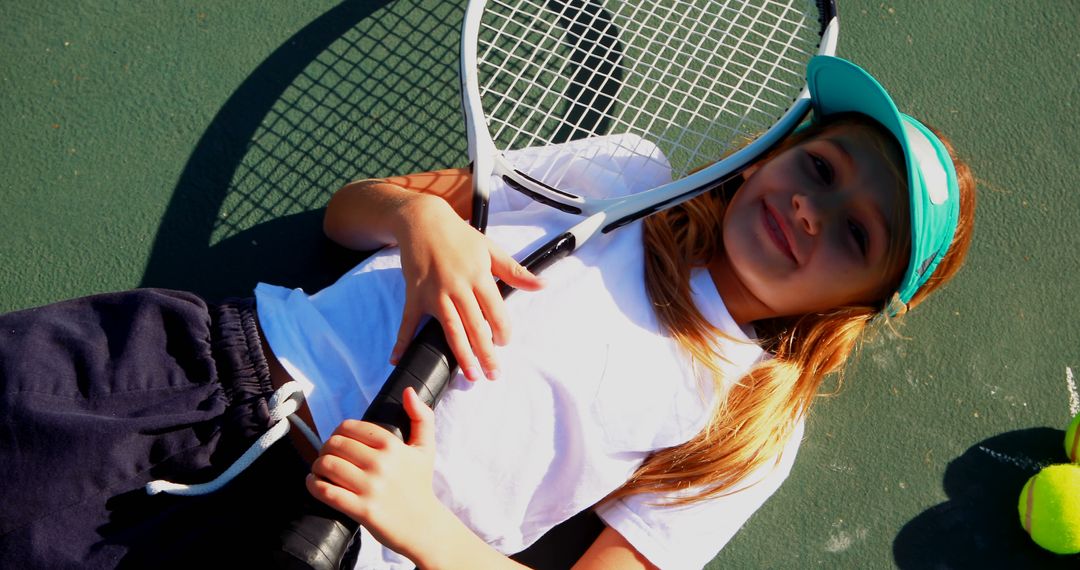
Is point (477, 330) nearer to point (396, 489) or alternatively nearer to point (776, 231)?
point (396, 489)

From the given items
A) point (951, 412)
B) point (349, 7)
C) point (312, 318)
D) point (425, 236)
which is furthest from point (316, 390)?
point (951, 412)

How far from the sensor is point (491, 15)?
152 centimetres

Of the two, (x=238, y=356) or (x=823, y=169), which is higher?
(x=823, y=169)

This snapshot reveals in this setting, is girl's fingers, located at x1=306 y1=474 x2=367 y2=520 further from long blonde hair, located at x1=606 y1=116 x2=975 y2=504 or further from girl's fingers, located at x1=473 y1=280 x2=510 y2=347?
long blonde hair, located at x1=606 y1=116 x2=975 y2=504

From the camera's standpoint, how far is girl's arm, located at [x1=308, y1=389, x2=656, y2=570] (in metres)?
0.93

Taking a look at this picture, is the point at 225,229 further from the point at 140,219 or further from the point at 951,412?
the point at 951,412

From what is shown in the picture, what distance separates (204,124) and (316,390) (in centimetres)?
59

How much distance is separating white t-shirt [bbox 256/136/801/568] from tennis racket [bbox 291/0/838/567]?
80 millimetres

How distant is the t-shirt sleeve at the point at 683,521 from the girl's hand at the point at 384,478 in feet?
1.02

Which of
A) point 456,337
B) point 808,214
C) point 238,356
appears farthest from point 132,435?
point 808,214

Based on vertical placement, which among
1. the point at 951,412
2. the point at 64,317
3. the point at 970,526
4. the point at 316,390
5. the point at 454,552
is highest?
the point at 64,317

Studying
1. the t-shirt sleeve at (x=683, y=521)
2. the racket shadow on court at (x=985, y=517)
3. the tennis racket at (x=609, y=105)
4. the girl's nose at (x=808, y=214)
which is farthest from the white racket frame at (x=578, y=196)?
the racket shadow on court at (x=985, y=517)

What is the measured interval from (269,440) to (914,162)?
2.80 feet

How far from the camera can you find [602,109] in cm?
148
